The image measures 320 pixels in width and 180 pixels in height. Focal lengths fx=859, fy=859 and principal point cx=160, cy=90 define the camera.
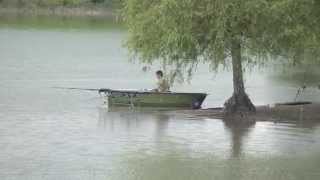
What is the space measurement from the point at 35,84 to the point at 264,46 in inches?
625

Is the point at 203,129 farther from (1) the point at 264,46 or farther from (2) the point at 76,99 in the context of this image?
(2) the point at 76,99

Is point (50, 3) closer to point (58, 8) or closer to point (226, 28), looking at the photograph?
point (58, 8)

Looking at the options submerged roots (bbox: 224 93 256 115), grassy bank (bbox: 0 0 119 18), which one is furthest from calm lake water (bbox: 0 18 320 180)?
grassy bank (bbox: 0 0 119 18)

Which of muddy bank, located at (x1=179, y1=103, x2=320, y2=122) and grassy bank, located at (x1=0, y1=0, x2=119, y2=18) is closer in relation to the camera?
muddy bank, located at (x1=179, y1=103, x2=320, y2=122)

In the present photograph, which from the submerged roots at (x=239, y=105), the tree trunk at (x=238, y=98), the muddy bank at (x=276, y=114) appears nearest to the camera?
the muddy bank at (x=276, y=114)

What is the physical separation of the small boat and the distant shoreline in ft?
287

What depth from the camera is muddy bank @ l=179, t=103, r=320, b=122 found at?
26.2m

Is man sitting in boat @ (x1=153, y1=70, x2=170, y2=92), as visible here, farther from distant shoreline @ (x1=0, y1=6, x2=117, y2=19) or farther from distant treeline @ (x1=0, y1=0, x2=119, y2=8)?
distant treeline @ (x1=0, y1=0, x2=119, y2=8)

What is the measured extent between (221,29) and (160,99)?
4.61 m

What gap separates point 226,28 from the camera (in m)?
24.7

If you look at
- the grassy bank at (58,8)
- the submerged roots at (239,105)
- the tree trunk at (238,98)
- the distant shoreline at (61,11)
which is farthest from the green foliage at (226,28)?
the grassy bank at (58,8)

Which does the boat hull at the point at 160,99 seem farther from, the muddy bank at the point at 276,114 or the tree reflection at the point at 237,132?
the tree reflection at the point at 237,132

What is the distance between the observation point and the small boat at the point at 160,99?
28.2m

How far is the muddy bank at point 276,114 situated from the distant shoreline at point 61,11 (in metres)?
88.9
